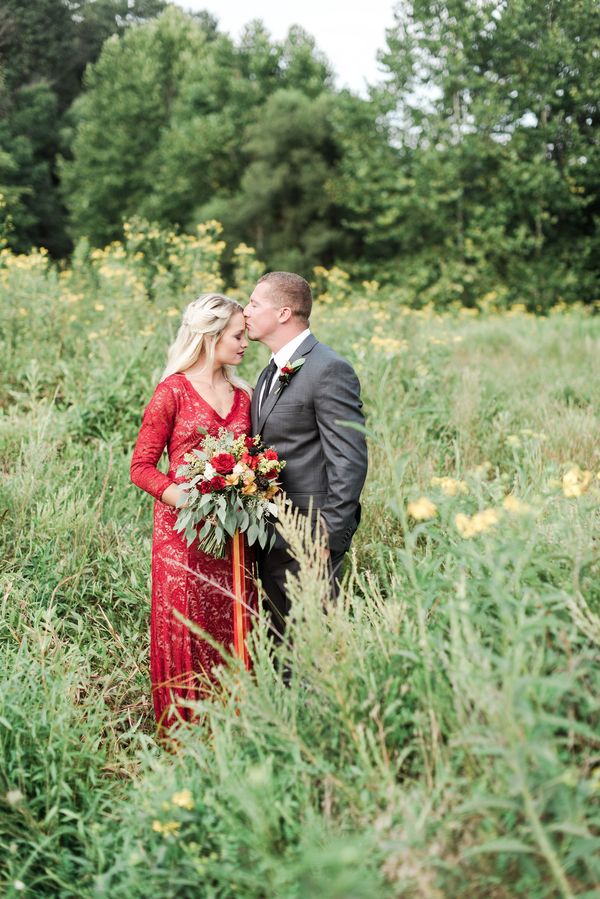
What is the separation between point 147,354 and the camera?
5.93 metres

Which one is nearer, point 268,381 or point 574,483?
point 574,483

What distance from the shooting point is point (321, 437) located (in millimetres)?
3062

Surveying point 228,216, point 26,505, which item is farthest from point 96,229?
point 26,505

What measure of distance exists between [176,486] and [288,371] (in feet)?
2.22

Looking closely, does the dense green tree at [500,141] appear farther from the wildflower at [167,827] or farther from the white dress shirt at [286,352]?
the wildflower at [167,827]

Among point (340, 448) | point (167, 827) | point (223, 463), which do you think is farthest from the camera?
point (340, 448)

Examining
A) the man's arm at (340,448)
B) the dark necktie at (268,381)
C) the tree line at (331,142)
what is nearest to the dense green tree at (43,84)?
the tree line at (331,142)

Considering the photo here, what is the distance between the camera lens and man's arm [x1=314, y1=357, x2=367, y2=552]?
9.75 ft

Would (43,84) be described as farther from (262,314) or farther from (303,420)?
(303,420)

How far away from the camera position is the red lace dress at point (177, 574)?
10.3ft

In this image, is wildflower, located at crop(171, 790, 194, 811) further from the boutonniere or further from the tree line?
the tree line

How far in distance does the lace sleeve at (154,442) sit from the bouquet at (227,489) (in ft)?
0.49

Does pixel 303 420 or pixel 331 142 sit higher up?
pixel 331 142

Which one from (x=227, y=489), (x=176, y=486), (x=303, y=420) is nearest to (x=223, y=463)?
(x=227, y=489)
